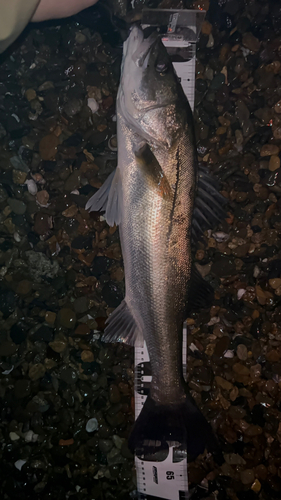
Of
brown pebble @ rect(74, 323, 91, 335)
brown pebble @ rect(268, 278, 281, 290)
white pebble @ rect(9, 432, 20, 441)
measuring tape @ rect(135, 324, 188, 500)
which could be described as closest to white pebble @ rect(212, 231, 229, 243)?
brown pebble @ rect(268, 278, 281, 290)

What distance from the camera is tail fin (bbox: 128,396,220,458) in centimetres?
173

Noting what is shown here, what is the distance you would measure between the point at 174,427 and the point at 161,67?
1977mm

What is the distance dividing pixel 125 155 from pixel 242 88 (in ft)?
3.32

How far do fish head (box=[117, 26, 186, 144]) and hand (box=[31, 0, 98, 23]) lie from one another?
63 cm

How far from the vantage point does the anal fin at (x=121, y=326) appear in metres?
1.71

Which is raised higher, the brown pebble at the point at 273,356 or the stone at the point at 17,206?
the stone at the point at 17,206

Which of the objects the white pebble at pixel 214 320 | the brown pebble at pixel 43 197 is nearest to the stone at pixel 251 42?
the brown pebble at pixel 43 197

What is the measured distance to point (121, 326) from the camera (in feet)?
5.61

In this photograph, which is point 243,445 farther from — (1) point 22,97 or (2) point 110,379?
(1) point 22,97

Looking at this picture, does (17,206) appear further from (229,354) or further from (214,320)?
(229,354)

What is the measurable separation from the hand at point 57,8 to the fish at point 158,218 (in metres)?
0.63

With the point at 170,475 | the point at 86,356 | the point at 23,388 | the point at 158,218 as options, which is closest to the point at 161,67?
the point at 158,218

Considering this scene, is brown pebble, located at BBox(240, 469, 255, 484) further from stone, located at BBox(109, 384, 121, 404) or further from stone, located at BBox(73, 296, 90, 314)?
stone, located at BBox(73, 296, 90, 314)

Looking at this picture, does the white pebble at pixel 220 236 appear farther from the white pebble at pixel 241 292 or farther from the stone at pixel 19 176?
the stone at pixel 19 176
